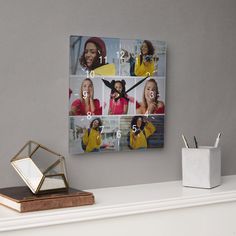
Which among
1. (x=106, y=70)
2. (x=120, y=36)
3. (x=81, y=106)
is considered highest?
(x=120, y=36)

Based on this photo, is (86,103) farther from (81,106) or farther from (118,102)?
(118,102)

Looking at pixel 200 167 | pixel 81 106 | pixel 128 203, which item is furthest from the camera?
pixel 200 167

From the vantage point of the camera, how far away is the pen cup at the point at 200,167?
206 cm

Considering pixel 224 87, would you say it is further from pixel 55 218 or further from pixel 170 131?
pixel 55 218

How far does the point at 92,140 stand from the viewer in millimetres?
1989

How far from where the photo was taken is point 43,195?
1.71 meters

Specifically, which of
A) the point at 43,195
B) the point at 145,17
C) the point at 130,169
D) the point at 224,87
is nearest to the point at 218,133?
the point at 224,87

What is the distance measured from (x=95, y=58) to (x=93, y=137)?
276mm

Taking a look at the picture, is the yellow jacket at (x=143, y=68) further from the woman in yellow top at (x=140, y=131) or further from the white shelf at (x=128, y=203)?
the white shelf at (x=128, y=203)

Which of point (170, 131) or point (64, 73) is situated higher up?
point (64, 73)

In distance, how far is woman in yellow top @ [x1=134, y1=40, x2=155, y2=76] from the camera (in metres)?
2.07

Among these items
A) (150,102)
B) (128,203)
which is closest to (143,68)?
(150,102)

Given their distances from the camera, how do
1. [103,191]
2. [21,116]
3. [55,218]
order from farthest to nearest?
[103,191], [21,116], [55,218]

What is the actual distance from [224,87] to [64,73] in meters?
0.73
